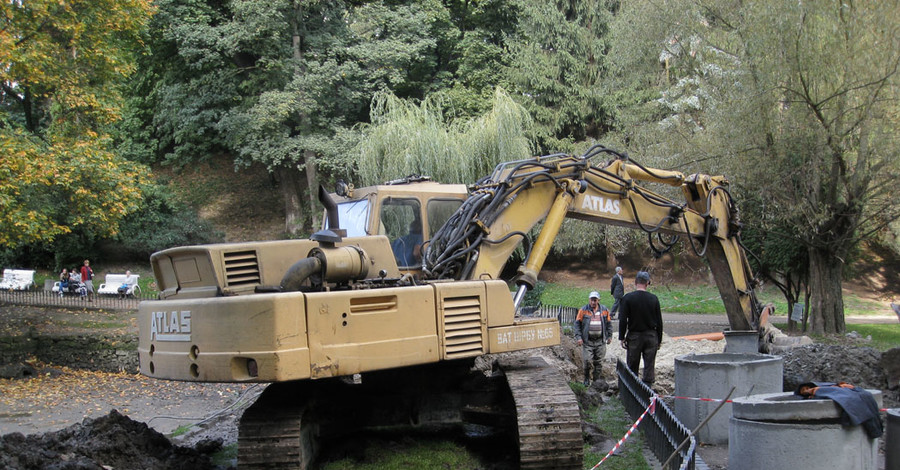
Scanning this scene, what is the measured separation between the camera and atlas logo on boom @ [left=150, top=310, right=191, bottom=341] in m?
5.85

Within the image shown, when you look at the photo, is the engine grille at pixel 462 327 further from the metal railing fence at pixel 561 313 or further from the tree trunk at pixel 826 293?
the tree trunk at pixel 826 293

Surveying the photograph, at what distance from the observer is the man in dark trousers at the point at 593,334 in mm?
11461

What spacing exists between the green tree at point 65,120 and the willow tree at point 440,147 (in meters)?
6.26

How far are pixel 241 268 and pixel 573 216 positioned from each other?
3971mm

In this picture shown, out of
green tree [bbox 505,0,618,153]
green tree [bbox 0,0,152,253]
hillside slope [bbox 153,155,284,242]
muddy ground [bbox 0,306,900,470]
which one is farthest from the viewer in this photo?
hillside slope [bbox 153,155,284,242]

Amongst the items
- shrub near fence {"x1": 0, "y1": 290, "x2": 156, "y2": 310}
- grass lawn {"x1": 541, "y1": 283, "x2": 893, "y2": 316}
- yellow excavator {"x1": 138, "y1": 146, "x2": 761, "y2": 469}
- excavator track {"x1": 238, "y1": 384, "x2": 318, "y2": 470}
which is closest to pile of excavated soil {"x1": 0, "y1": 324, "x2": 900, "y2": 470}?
yellow excavator {"x1": 138, "y1": 146, "x2": 761, "y2": 469}

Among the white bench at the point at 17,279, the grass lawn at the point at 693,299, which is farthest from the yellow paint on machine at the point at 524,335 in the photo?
the white bench at the point at 17,279

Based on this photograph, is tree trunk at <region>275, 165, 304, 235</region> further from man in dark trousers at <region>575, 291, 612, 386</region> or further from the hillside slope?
man in dark trousers at <region>575, 291, 612, 386</region>

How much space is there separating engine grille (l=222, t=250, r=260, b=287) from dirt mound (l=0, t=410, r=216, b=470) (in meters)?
1.79

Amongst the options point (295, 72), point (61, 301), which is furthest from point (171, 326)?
point (295, 72)

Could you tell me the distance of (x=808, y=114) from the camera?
1644cm

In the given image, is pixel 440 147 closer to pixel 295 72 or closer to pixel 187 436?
pixel 295 72

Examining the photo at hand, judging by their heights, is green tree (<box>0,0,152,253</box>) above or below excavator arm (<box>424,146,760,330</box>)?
above

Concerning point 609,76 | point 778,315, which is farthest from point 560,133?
point 778,315
